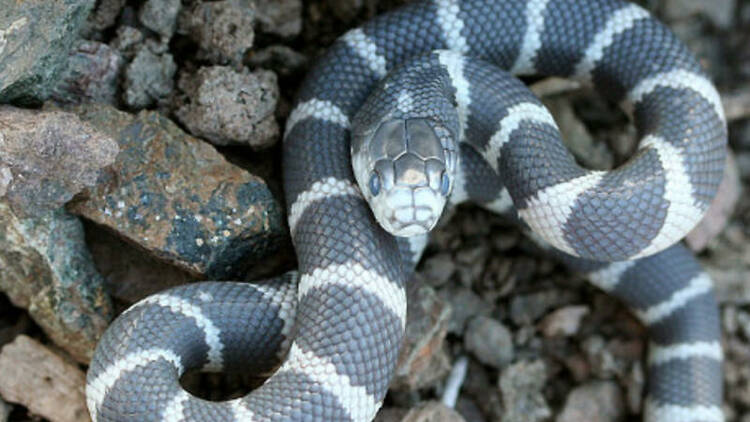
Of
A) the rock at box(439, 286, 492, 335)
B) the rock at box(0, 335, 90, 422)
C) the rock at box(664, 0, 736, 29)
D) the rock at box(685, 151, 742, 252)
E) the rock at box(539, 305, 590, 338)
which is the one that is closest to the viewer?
the rock at box(0, 335, 90, 422)

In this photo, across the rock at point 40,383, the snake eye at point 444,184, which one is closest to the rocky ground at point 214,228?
the rock at point 40,383

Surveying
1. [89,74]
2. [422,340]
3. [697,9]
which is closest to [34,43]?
[89,74]

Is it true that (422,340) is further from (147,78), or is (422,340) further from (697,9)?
(697,9)

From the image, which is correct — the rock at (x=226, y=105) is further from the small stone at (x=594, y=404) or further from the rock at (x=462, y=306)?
the small stone at (x=594, y=404)

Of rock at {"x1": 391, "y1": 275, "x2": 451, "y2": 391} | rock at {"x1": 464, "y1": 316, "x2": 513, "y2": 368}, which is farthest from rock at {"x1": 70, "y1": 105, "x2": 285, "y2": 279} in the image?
rock at {"x1": 464, "y1": 316, "x2": 513, "y2": 368}

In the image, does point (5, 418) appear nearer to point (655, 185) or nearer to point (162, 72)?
point (162, 72)

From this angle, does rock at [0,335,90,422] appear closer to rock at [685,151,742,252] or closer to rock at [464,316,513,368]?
rock at [464,316,513,368]
